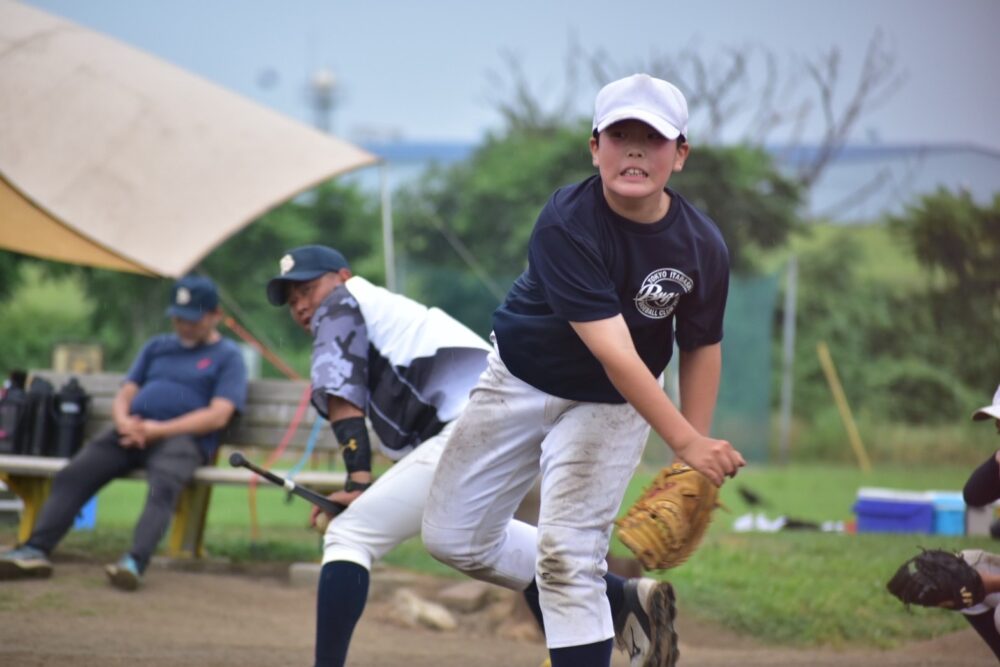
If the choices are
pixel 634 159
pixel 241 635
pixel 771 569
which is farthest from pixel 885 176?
pixel 634 159

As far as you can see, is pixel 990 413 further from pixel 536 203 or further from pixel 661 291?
pixel 536 203

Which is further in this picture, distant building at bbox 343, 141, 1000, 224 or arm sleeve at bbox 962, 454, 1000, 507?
distant building at bbox 343, 141, 1000, 224

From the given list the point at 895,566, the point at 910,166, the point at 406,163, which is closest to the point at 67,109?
the point at 895,566

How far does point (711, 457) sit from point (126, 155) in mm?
8418

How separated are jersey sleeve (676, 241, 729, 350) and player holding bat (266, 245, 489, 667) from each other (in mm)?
1090

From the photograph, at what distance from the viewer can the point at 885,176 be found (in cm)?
2233

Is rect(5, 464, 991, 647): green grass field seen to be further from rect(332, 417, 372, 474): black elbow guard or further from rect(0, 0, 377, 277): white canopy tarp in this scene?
rect(332, 417, 372, 474): black elbow guard

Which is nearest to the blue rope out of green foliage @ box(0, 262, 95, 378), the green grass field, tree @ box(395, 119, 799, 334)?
the green grass field

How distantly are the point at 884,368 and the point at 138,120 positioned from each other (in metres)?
11.6

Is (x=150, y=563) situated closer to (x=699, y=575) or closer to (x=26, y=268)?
(x=699, y=575)

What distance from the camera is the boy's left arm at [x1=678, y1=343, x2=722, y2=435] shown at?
414 centimetres

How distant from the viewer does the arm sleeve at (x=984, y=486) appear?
4.69m

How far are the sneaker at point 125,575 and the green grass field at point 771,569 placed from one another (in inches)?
44.1

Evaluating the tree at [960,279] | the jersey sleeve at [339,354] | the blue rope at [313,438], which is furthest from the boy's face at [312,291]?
the tree at [960,279]
